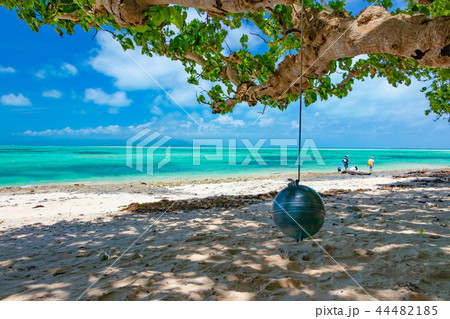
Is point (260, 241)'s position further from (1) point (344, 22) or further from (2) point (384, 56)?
(2) point (384, 56)

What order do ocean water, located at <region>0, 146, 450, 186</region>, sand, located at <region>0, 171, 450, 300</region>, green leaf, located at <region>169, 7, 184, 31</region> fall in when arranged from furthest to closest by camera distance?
ocean water, located at <region>0, 146, 450, 186</region>
green leaf, located at <region>169, 7, 184, 31</region>
sand, located at <region>0, 171, 450, 300</region>

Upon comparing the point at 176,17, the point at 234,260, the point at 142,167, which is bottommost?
the point at 142,167

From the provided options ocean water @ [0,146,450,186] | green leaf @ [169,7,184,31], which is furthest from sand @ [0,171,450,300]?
ocean water @ [0,146,450,186]

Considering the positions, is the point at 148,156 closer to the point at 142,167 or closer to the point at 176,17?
the point at 142,167

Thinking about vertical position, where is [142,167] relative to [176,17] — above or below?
below

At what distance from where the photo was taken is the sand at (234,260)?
243 cm

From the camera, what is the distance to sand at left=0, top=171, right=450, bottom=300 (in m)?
2.43

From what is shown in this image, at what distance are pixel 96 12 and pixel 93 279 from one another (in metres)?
3.45

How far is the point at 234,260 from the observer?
3.18 meters

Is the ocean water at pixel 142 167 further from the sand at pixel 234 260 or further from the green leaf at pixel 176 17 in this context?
the green leaf at pixel 176 17

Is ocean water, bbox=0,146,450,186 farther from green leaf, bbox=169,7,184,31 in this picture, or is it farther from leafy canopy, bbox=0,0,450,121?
green leaf, bbox=169,7,184,31

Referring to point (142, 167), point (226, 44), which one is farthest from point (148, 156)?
point (226, 44)
